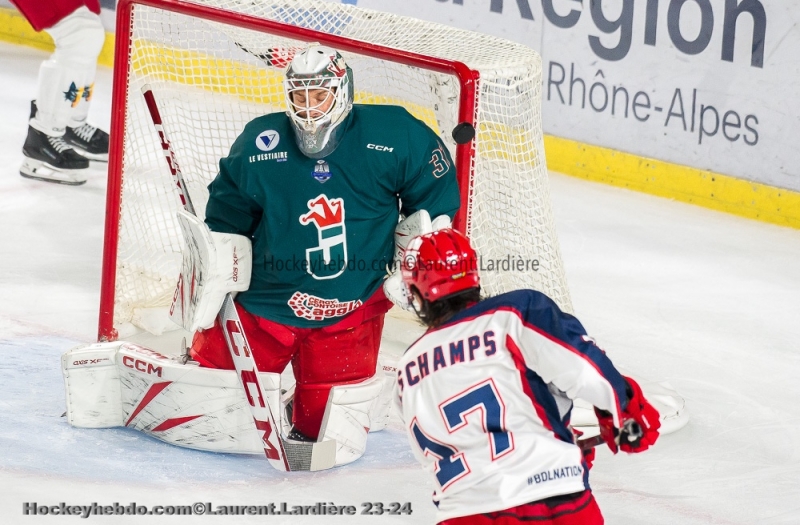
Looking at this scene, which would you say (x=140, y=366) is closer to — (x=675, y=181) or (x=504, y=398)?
(x=504, y=398)

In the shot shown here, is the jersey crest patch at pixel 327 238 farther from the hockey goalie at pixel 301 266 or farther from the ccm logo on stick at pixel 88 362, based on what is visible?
the ccm logo on stick at pixel 88 362

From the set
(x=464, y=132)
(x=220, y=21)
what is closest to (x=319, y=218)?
(x=464, y=132)

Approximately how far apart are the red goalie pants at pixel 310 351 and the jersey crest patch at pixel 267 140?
41 centimetres

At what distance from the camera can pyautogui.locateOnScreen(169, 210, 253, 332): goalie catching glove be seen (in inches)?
114

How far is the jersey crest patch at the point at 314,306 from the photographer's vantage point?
296 centimetres

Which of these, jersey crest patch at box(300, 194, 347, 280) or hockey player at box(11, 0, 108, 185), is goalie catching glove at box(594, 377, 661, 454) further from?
hockey player at box(11, 0, 108, 185)

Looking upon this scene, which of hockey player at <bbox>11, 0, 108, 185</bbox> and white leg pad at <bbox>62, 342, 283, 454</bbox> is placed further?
hockey player at <bbox>11, 0, 108, 185</bbox>

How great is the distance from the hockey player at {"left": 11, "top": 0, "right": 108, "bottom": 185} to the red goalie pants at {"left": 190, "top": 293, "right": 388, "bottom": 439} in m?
2.58

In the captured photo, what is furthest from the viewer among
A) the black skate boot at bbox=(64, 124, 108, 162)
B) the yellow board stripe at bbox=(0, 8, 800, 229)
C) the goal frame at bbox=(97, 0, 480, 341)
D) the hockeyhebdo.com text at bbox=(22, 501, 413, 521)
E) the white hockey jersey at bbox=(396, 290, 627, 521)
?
the black skate boot at bbox=(64, 124, 108, 162)

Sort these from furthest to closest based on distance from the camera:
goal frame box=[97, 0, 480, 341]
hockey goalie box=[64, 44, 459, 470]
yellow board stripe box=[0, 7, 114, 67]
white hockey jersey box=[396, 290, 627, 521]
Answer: yellow board stripe box=[0, 7, 114, 67], goal frame box=[97, 0, 480, 341], hockey goalie box=[64, 44, 459, 470], white hockey jersey box=[396, 290, 627, 521]

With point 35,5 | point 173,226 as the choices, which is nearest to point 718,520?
point 173,226

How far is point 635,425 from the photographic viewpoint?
2.06 metres

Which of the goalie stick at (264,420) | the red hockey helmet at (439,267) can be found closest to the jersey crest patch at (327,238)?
the goalie stick at (264,420)

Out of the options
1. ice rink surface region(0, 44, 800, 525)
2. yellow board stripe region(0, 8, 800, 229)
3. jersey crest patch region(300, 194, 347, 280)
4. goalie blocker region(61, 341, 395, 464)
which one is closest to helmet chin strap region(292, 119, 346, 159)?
jersey crest patch region(300, 194, 347, 280)
